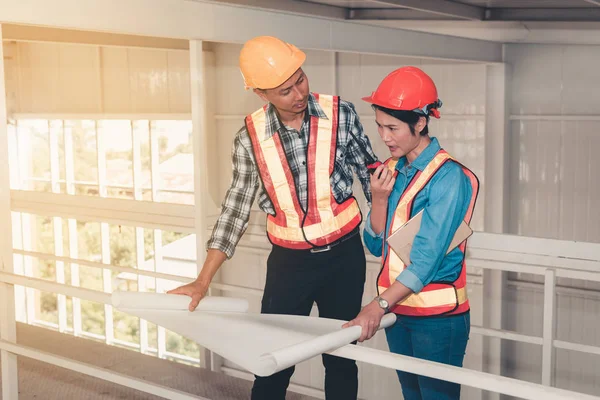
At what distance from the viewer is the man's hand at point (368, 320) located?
6.42 ft

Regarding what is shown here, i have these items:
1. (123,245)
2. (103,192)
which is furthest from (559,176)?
(123,245)

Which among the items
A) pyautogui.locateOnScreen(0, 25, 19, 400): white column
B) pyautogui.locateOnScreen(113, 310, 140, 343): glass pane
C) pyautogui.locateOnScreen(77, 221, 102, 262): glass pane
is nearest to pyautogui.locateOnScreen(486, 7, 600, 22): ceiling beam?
pyautogui.locateOnScreen(0, 25, 19, 400): white column

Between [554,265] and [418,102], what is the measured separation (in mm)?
1497

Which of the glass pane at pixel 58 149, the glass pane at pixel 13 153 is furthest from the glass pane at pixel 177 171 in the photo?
the glass pane at pixel 13 153

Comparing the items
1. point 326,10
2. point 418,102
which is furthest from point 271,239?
point 326,10

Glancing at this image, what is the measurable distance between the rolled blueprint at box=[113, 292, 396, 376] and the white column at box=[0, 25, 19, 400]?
3.57ft

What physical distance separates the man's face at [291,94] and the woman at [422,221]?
28 centimetres

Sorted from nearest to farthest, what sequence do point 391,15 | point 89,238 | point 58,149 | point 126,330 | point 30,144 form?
point 391,15 < point 58,149 < point 30,144 < point 126,330 < point 89,238

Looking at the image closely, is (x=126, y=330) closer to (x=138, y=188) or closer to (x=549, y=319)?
(x=138, y=188)

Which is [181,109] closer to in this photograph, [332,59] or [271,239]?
[332,59]

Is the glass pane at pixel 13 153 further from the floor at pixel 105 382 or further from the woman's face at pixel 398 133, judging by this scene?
the woman's face at pixel 398 133

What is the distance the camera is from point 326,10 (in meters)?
7.09

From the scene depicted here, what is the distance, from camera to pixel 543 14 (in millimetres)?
7465

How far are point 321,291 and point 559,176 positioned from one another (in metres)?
6.05
